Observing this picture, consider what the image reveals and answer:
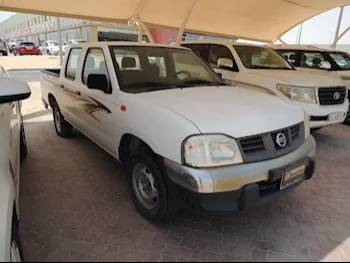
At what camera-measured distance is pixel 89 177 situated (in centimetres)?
343

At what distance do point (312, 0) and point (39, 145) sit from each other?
997 centimetres

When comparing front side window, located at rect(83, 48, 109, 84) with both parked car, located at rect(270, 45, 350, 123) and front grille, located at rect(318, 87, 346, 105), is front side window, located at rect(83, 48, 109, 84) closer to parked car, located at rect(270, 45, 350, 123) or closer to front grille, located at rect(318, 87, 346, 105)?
front grille, located at rect(318, 87, 346, 105)

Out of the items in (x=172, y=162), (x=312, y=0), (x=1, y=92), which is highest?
(x=312, y=0)

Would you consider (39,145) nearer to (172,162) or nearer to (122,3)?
(172,162)

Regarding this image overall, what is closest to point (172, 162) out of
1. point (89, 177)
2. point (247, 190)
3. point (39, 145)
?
point (247, 190)

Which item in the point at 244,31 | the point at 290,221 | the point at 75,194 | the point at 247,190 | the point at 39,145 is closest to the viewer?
the point at 247,190

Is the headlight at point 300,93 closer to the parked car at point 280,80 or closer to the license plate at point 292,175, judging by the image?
the parked car at point 280,80

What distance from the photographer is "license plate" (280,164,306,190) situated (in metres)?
2.18

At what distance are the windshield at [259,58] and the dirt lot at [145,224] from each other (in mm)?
2471

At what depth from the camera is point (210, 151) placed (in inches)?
78.4

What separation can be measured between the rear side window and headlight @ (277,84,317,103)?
11.1 ft

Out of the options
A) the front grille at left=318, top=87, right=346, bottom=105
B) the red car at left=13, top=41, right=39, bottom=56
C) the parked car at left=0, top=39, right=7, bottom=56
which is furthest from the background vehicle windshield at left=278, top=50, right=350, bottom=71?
the red car at left=13, top=41, right=39, bottom=56

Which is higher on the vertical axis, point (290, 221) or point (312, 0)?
point (312, 0)

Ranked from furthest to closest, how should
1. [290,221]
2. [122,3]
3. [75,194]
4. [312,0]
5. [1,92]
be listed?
[312,0] < [122,3] < [75,194] < [290,221] < [1,92]
